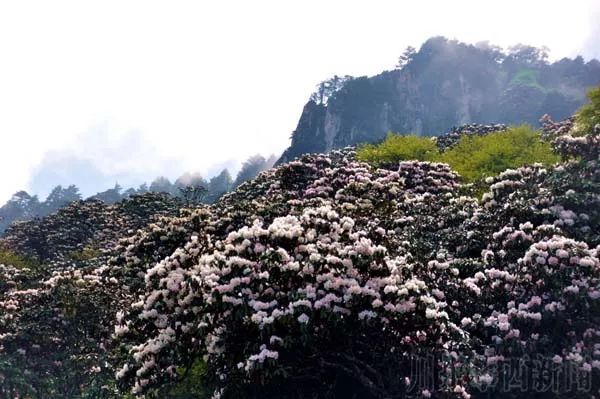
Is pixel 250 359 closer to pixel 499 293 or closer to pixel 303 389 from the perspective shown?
pixel 303 389

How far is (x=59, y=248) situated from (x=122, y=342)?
82.0ft

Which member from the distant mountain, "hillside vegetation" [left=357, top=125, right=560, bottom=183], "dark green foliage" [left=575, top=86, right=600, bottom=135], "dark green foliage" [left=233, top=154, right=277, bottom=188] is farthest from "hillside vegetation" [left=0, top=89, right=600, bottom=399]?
"dark green foliage" [left=233, top=154, right=277, bottom=188]

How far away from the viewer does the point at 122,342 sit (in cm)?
1393

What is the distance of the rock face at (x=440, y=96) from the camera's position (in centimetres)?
14138

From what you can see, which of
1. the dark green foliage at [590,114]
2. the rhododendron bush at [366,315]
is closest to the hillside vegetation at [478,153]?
the dark green foliage at [590,114]

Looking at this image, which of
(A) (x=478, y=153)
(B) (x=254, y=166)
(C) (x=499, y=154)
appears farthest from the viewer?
(B) (x=254, y=166)

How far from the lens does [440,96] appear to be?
15100 centimetres

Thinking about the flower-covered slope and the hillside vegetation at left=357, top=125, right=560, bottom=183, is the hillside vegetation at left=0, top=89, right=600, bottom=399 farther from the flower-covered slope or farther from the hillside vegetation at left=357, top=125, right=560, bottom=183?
the hillside vegetation at left=357, top=125, right=560, bottom=183

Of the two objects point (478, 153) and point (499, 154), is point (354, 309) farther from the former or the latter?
point (499, 154)

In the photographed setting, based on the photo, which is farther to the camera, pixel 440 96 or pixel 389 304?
pixel 440 96

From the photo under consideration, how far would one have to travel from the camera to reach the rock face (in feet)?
464

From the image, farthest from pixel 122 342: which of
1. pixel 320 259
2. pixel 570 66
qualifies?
pixel 570 66

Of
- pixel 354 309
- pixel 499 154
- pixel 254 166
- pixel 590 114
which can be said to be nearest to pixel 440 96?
pixel 254 166

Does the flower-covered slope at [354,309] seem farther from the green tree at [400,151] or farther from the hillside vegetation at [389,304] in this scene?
the green tree at [400,151]
